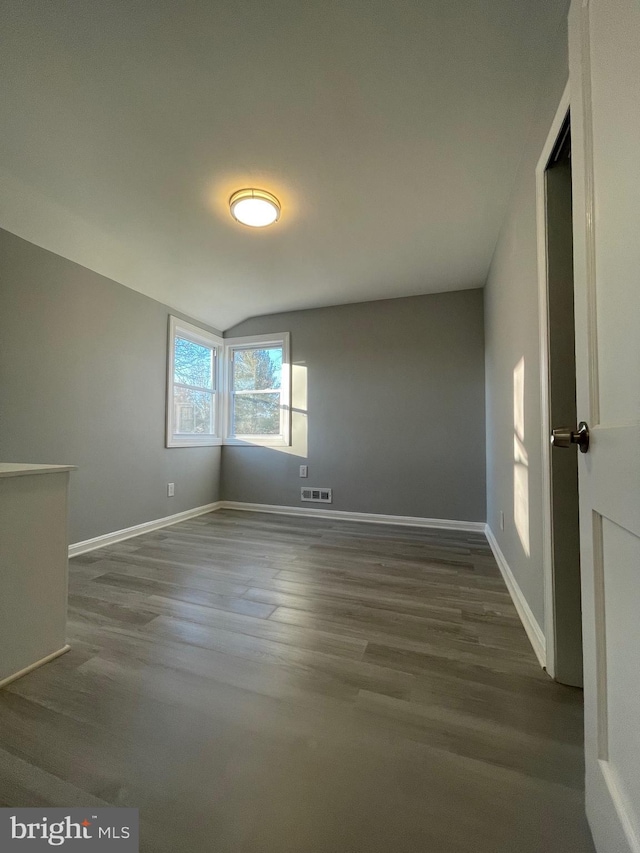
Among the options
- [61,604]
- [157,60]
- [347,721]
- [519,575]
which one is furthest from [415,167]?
[61,604]

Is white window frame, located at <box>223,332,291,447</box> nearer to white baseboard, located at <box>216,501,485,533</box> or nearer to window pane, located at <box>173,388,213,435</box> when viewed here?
window pane, located at <box>173,388,213,435</box>

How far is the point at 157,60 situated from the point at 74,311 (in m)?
1.77

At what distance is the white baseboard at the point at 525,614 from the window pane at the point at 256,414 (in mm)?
2618

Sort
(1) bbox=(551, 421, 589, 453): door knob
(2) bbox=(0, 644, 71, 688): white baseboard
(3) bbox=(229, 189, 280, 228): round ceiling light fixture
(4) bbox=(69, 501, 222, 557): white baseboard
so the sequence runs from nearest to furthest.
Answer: (1) bbox=(551, 421, 589, 453): door knob, (2) bbox=(0, 644, 71, 688): white baseboard, (3) bbox=(229, 189, 280, 228): round ceiling light fixture, (4) bbox=(69, 501, 222, 557): white baseboard

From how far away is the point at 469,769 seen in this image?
2.81 ft

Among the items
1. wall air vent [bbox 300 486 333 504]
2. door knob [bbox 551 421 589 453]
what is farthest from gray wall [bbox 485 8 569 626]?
wall air vent [bbox 300 486 333 504]

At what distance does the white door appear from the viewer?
541mm

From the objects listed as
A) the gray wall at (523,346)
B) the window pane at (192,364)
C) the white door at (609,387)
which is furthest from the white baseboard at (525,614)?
the window pane at (192,364)

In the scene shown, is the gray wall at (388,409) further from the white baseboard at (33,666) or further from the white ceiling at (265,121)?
the white baseboard at (33,666)

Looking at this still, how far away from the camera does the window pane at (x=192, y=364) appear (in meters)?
3.49

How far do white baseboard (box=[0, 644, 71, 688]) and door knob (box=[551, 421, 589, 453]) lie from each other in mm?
1914

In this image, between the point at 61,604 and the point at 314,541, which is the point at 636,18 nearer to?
the point at 61,604

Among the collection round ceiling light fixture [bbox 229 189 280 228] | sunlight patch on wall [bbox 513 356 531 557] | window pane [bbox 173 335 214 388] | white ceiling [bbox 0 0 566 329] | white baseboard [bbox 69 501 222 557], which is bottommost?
white baseboard [bbox 69 501 222 557]

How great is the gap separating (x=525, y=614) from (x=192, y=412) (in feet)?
11.3
